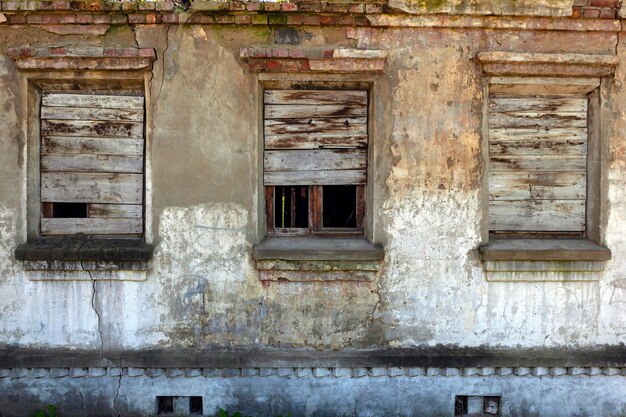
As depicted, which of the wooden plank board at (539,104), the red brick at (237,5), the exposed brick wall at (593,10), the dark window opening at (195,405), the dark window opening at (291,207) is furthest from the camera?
the dark window opening at (291,207)

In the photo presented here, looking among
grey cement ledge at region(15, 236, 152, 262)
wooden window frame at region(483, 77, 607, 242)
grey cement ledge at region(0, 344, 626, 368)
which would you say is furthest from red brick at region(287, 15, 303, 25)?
grey cement ledge at region(0, 344, 626, 368)

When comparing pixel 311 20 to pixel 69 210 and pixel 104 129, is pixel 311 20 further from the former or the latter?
pixel 69 210

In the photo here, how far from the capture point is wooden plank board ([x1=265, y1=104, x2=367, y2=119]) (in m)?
5.02

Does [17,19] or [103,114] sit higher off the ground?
[17,19]

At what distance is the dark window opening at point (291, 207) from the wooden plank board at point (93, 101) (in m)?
1.57

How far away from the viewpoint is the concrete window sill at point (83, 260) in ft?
15.6

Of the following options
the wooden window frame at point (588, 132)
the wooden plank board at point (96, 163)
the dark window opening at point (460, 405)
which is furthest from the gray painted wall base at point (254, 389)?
the wooden plank board at point (96, 163)

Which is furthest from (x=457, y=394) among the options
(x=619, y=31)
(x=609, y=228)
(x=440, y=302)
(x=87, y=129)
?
(x=87, y=129)

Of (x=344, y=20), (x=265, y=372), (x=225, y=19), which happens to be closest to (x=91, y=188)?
(x=225, y=19)

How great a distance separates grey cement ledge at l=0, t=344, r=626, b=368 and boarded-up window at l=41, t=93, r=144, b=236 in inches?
45.2

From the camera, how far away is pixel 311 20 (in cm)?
480

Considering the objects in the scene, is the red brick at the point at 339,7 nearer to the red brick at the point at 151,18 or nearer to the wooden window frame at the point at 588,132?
the wooden window frame at the point at 588,132

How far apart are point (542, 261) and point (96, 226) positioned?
13.7ft

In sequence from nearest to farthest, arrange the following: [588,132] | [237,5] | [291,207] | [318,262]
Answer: [237,5] → [318,262] → [588,132] → [291,207]
